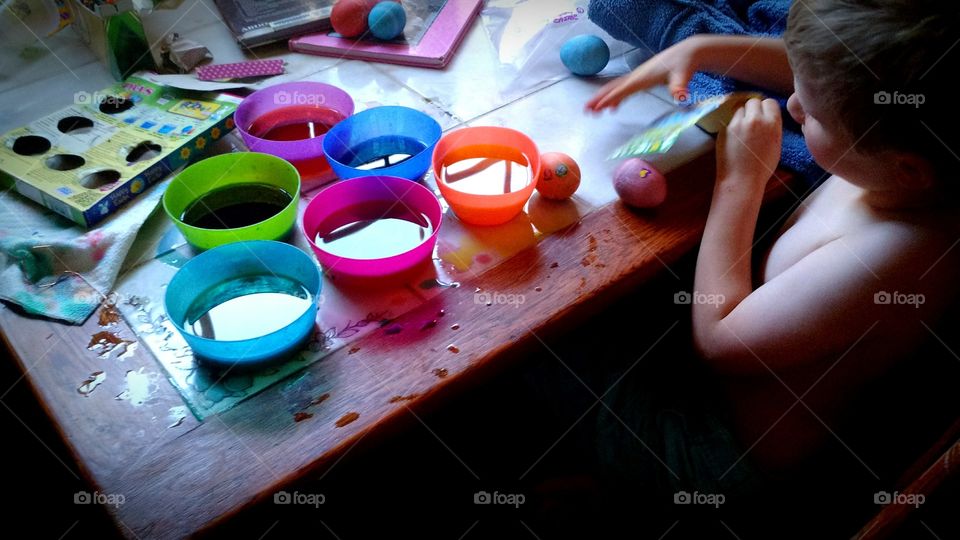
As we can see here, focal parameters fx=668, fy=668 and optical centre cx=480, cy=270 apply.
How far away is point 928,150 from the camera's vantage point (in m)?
0.57

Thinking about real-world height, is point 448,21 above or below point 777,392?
above

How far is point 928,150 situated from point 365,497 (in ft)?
2.92

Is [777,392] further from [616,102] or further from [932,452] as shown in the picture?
[616,102]

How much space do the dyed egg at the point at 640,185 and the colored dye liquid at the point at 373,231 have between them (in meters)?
0.22

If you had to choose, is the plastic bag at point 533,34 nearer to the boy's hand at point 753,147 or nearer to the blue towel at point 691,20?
the blue towel at point 691,20

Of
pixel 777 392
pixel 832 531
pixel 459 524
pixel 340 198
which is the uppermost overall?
pixel 340 198

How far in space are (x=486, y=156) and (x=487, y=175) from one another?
4 cm

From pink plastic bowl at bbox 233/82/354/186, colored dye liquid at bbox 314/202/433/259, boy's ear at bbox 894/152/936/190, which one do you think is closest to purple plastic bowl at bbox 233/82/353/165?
pink plastic bowl at bbox 233/82/354/186

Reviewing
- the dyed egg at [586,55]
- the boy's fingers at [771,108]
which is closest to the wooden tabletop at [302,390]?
the boy's fingers at [771,108]

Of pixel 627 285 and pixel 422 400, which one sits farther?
pixel 627 285

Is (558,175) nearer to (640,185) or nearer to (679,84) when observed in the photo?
(640,185)

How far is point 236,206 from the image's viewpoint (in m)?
0.74

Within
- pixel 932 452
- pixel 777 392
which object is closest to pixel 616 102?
pixel 777 392

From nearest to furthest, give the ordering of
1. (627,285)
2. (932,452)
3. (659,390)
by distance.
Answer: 1. (932,452)
2. (627,285)
3. (659,390)
